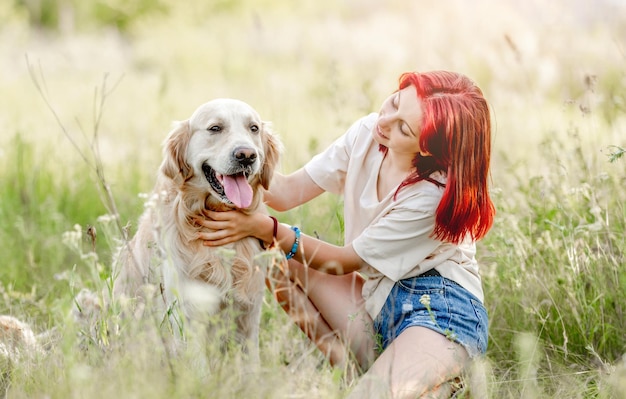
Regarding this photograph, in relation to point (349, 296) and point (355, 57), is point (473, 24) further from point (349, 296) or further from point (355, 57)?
point (349, 296)

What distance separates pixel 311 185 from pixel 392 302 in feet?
2.08

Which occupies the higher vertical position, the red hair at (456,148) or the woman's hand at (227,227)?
the red hair at (456,148)

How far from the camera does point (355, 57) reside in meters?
11.2

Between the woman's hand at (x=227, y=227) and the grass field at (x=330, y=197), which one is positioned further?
the woman's hand at (x=227, y=227)

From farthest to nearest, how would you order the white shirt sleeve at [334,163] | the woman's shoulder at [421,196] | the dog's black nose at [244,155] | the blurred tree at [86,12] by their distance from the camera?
the blurred tree at [86,12], the white shirt sleeve at [334,163], the woman's shoulder at [421,196], the dog's black nose at [244,155]

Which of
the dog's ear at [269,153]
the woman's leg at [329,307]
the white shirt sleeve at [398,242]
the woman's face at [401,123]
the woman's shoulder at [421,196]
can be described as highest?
the woman's face at [401,123]

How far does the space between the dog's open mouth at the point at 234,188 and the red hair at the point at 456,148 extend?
0.57 meters

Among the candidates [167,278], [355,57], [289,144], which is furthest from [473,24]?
[167,278]

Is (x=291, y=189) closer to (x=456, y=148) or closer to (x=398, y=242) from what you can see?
(x=398, y=242)

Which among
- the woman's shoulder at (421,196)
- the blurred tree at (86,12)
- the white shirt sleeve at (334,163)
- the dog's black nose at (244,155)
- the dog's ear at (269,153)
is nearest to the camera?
the dog's black nose at (244,155)

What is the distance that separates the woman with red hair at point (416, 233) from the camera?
2.70 m

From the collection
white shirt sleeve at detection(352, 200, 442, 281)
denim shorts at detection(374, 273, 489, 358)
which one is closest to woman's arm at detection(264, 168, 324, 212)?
white shirt sleeve at detection(352, 200, 442, 281)

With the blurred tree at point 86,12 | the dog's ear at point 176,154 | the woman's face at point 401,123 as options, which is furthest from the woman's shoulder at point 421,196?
the blurred tree at point 86,12

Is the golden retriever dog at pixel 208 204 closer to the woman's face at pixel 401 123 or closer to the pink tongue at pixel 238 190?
the pink tongue at pixel 238 190
